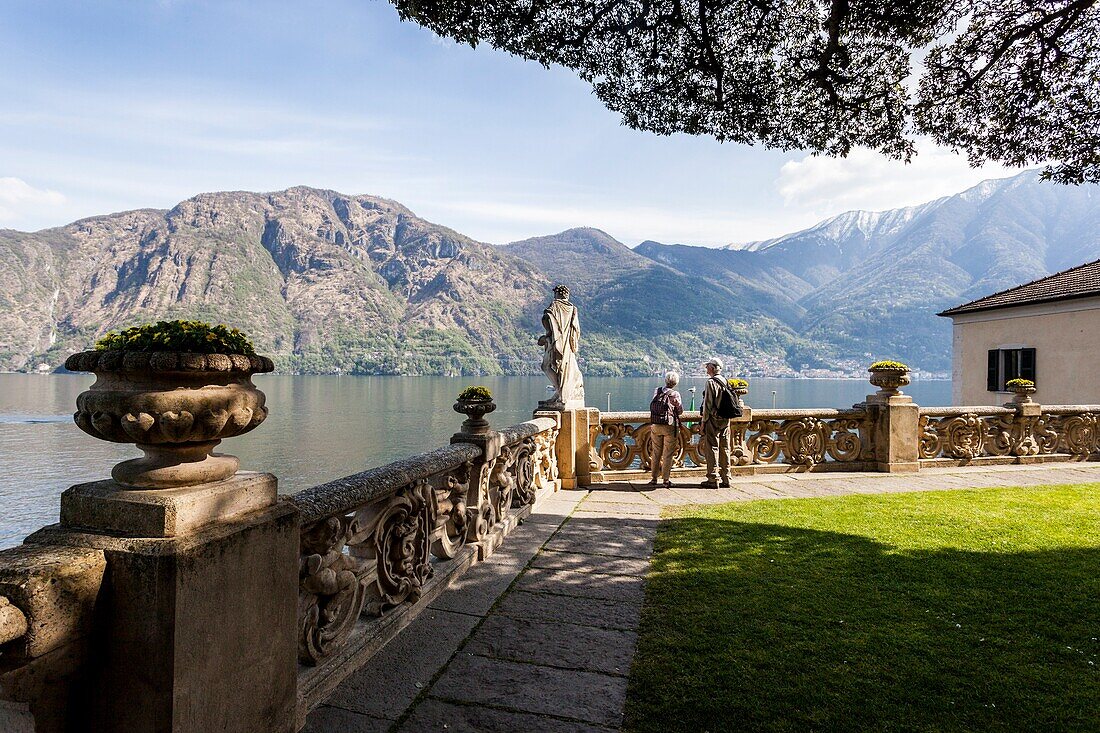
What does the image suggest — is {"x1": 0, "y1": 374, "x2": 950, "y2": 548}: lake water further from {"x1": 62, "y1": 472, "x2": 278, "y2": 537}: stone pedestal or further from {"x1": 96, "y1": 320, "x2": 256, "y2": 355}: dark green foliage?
{"x1": 96, "y1": 320, "x2": 256, "y2": 355}: dark green foliage

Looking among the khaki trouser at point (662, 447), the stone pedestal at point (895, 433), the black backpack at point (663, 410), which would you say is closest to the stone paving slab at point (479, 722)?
the black backpack at point (663, 410)

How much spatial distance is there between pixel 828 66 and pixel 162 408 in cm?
721

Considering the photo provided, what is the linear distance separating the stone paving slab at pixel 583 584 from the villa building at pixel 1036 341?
21641mm

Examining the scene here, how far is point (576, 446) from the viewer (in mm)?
8562

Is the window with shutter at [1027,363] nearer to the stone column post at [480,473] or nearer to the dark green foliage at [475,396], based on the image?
the dark green foliage at [475,396]

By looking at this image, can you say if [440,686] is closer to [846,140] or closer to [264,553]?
[264,553]

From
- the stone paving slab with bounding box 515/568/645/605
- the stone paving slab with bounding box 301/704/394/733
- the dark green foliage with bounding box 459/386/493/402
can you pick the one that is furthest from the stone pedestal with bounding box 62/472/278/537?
the dark green foliage with bounding box 459/386/493/402

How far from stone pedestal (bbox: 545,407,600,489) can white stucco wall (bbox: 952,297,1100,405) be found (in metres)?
19.3

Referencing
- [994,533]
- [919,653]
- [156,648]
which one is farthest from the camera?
[994,533]

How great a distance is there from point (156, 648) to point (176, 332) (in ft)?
3.22

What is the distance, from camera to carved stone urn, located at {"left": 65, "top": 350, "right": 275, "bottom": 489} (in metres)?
1.80

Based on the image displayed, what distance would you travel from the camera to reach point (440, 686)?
293 cm

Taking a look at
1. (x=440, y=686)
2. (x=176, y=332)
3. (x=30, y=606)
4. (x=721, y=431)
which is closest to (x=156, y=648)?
(x=30, y=606)

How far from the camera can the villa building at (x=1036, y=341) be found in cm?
1920
